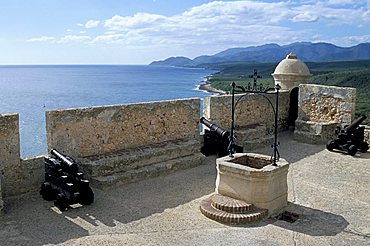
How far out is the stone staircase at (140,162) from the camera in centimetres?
830

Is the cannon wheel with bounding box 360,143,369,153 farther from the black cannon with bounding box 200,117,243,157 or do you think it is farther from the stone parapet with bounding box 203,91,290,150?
the black cannon with bounding box 200,117,243,157

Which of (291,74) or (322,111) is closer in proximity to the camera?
(322,111)

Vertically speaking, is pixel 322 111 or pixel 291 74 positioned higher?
pixel 291 74

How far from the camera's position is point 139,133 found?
970 cm

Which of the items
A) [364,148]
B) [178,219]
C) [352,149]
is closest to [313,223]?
[178,219]

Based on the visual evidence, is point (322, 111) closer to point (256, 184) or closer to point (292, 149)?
point (292, 149)

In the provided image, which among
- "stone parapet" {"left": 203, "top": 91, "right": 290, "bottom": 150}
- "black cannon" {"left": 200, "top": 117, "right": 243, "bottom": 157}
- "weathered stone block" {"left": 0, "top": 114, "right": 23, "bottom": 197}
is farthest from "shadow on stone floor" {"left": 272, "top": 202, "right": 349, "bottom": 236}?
"weathered stone block" {"left": 0, "top": 114, "right": 23, "bottom": 197}

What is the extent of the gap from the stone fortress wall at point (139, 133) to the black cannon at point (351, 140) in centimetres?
102

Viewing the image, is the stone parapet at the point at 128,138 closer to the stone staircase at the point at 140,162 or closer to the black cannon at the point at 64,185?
the stone staircase at the point at 140,162

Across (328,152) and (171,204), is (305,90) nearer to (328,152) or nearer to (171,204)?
(328,152)

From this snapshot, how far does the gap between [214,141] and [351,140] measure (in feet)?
12.0

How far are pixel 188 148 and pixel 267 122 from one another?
4074mm

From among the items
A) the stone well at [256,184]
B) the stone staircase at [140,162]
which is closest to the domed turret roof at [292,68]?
the stone staircase at [140,162]

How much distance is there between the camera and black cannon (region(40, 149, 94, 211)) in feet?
23.1
